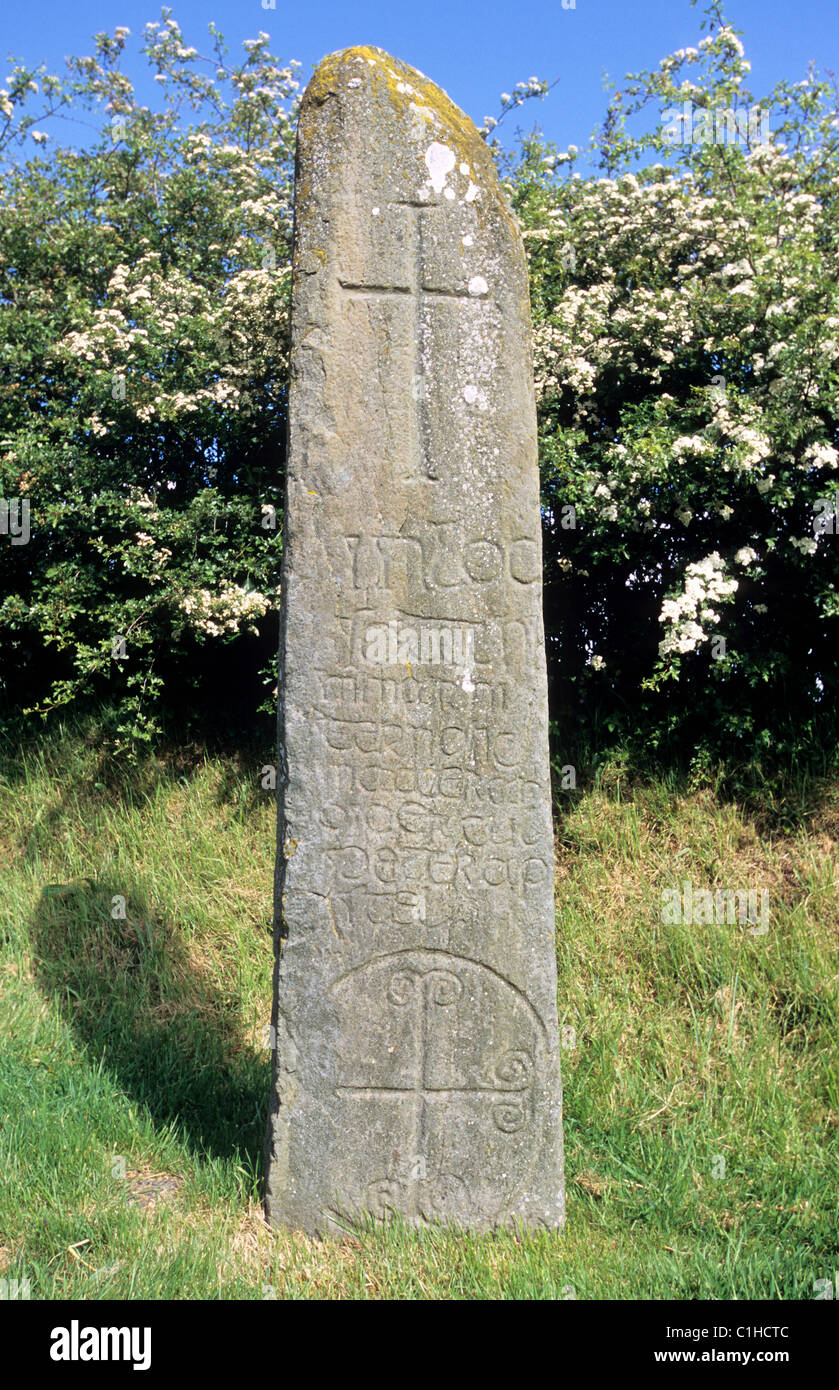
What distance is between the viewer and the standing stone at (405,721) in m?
3.19

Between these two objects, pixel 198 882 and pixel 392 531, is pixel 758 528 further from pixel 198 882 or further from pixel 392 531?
pixel 198 882

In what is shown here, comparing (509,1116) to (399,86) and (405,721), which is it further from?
(399,86)

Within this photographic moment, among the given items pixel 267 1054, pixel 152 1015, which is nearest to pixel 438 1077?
pixel 267 1054

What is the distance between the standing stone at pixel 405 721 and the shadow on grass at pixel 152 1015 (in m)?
0.64

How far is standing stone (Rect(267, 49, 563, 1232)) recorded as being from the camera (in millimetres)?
3193

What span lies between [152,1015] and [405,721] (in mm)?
2213

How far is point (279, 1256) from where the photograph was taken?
3057 mm

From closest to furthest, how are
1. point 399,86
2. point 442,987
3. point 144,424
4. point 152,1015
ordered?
point 442,987 → point 399,86 → point 152,1015 → point 144,424

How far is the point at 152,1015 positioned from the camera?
15.1 feet

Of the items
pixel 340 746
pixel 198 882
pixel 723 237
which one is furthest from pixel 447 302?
pixel 198 882

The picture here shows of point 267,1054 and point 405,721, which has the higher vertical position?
point 405,721

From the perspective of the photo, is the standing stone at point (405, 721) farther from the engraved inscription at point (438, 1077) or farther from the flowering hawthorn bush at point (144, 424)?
the flowering hawthorn bush at point (144, 424)

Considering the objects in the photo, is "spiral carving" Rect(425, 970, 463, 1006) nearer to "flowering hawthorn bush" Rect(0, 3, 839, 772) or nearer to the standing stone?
the standing stone

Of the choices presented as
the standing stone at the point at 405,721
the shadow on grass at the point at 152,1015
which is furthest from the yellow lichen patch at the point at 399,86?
the shadow on grass at the point at 152,1015
